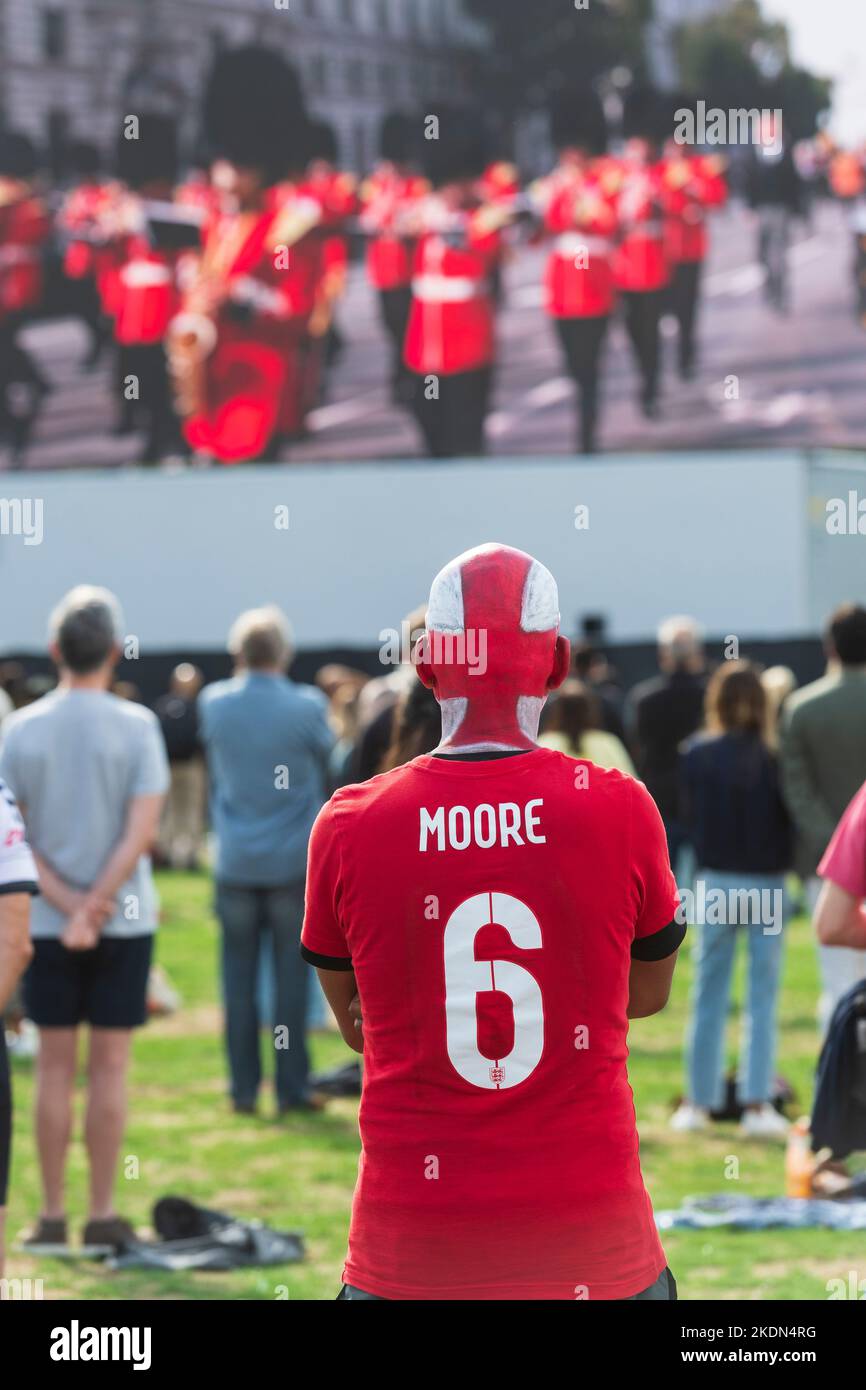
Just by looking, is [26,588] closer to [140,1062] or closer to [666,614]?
[666,614]

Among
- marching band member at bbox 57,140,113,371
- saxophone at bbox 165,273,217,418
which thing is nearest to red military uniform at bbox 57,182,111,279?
marching band member at bbox 57,140,113,371

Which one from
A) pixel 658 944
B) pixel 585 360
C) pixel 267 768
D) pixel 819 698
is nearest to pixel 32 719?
pixel 267 768

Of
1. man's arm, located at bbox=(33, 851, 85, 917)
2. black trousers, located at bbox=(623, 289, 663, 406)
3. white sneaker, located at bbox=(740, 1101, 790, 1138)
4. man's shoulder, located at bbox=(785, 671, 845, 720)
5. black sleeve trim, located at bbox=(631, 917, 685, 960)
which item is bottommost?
white sneaker, located at bbox=(740, 1101, 790, 1138)

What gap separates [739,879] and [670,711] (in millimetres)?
2217

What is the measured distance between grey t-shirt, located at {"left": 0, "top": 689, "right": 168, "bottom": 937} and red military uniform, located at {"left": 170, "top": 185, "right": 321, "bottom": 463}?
57.1 ft

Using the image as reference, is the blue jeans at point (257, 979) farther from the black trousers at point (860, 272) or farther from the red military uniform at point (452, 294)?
the black trousers at point (860, 272)

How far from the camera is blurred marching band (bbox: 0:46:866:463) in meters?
21.9

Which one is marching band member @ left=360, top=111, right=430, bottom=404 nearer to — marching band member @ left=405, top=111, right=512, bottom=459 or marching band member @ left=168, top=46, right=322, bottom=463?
marching band member @ left=405, top=111, right=512, bottom=459

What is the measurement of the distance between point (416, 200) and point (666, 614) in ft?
19.1

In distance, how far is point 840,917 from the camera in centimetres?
354

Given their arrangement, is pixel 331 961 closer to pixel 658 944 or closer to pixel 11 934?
pixel 658 944

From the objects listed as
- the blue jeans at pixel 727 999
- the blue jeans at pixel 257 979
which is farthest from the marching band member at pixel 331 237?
the blue jeans at pixel 727 999
